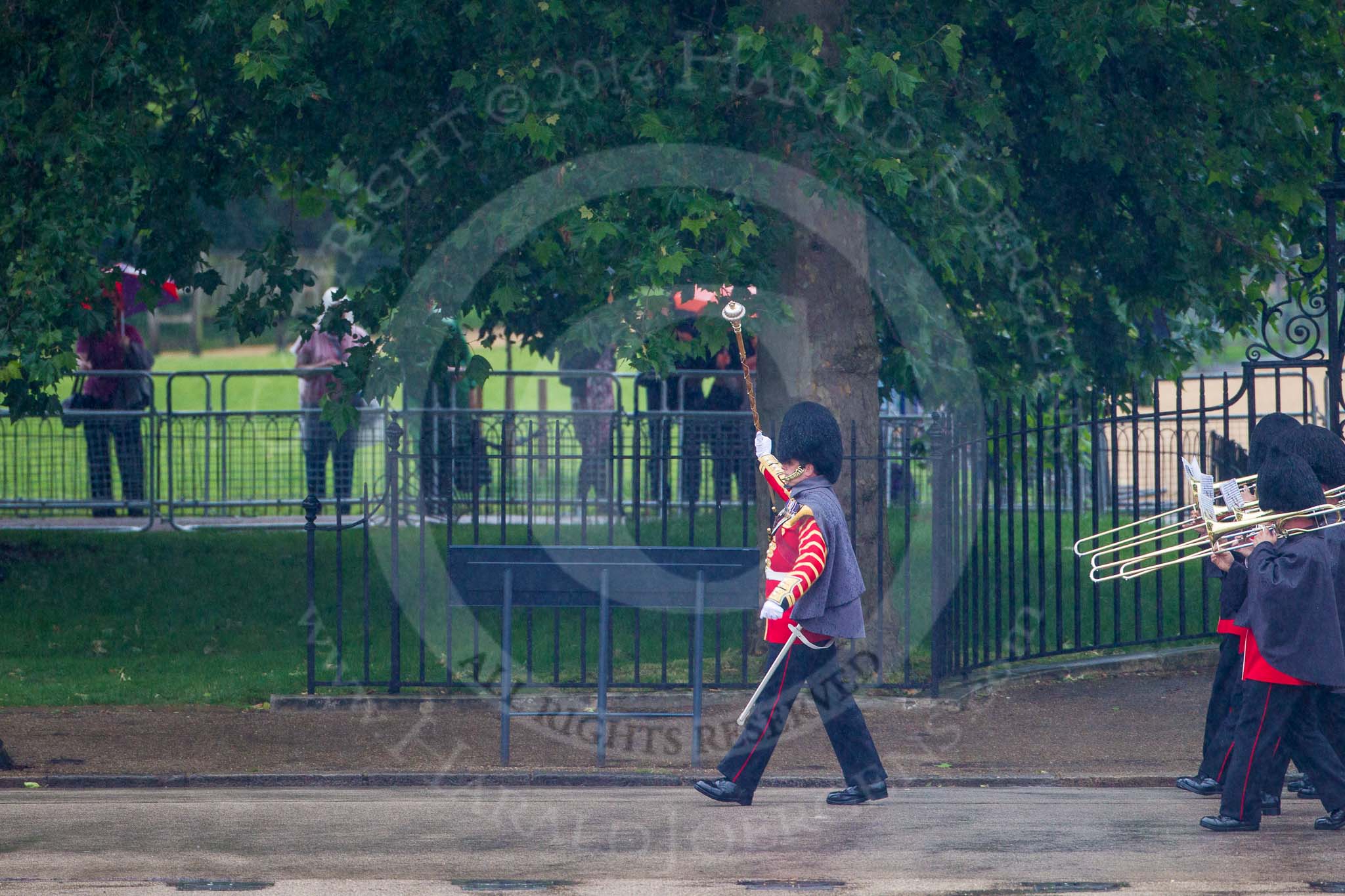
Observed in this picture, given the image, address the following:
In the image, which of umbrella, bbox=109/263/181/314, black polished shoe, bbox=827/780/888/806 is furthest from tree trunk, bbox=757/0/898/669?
umbrella, bbox=109/263/181/314

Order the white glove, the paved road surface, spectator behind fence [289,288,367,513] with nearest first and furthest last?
the paved road surface < the white glove < spectator behind fence [289,288,367,513]

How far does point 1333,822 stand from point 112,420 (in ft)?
39.2

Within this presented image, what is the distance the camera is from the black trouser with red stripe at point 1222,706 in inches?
303

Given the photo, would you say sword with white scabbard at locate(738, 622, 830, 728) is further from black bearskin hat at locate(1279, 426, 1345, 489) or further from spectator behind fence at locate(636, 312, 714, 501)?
spectator behind fence at locate(636, 312, 714, 501)

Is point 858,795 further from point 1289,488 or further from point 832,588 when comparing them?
point 1289,488

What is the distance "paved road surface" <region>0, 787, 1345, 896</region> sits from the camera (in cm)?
647

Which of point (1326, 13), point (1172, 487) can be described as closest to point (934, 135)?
point (1326, 13)

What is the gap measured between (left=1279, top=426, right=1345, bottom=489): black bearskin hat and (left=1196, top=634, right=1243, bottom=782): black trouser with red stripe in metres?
0.80

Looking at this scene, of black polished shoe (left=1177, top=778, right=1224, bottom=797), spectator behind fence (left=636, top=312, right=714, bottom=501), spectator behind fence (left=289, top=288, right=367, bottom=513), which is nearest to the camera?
black polished shoe (left=1177, top=778, right=1224, bottom=797)

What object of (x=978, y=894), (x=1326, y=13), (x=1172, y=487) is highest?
(x=1326, y=13)

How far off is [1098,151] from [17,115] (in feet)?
21.6

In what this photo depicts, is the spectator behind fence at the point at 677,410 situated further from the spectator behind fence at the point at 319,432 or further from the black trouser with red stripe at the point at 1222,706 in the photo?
the black trouser with red stripe at the point at 1222,706

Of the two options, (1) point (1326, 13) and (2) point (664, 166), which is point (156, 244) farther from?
(1) point (1326, 13)

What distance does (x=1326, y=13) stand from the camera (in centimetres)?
1108
